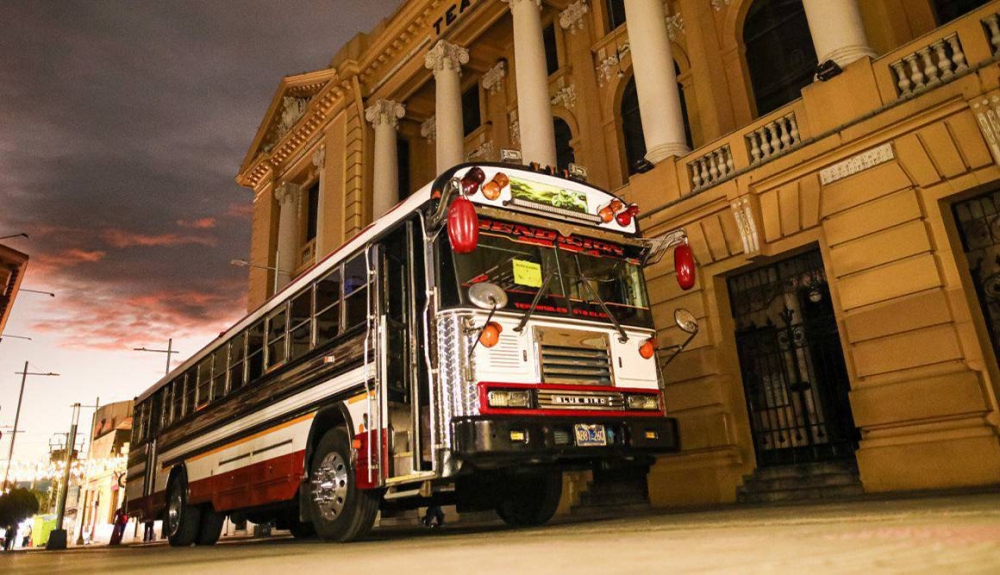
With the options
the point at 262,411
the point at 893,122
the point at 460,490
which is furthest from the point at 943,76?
the point at 262,411

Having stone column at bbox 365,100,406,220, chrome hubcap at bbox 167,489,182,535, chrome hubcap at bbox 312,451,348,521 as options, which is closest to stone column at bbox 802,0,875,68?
chrome hubcap at bbox 312,451,348,521

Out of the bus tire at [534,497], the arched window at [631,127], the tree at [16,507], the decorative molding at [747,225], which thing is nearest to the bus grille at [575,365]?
the bus tire at [534,497]

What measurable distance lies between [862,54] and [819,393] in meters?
5.20

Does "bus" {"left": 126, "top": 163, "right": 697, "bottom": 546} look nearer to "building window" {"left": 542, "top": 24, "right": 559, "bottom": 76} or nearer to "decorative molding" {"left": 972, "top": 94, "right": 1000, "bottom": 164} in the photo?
"decorative molding" {"left": 972, "top": 94, "right": 1000, "bottom": 164}

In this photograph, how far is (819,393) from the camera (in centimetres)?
1024

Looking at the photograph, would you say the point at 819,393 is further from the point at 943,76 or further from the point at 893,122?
the point at 943,76

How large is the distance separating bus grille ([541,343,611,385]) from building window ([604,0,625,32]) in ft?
40.4

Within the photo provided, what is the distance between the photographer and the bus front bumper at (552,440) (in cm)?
570

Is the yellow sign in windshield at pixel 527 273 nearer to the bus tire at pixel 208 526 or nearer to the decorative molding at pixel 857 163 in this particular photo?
the decorative molding at pixel 857 163

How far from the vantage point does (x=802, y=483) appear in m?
9.49

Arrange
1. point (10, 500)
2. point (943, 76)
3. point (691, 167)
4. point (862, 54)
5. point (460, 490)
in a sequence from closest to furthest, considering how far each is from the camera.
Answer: point (460, 490), point (943, 76), point (862, 54), point (691, 167), point (10, 500)

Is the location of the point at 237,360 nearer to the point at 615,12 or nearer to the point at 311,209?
the point at 615,12

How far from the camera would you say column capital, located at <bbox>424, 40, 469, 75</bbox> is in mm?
18875

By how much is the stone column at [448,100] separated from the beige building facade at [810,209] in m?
2.91
